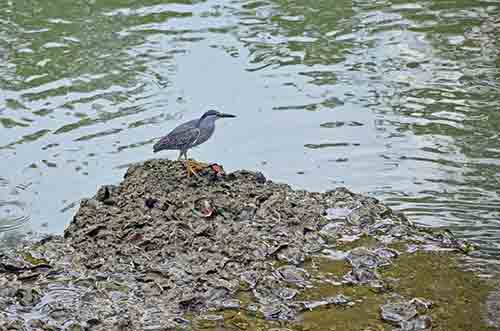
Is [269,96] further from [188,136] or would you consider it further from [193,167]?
[193,167]

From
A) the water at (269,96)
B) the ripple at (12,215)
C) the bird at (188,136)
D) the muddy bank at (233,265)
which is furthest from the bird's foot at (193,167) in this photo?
the ripple at (12,215)

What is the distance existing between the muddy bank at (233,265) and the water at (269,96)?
1.09 m

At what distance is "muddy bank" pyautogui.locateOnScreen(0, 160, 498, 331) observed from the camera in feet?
18.7

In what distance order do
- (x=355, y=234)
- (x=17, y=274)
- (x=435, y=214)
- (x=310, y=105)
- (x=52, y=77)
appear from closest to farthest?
(x=17, y=274), (x=355, y=234), (x=435, y=214), (x=310, y=105), (x=52, y=77)

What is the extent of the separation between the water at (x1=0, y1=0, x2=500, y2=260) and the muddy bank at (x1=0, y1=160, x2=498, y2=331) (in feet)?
3.56

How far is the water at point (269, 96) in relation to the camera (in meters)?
8.95

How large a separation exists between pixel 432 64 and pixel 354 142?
2.23 meters

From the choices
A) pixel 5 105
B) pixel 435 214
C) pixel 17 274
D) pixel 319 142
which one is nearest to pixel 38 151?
pixel 5 105

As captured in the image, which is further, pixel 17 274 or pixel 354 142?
pixel 354 142

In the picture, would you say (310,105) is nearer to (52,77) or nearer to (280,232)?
(52,77)

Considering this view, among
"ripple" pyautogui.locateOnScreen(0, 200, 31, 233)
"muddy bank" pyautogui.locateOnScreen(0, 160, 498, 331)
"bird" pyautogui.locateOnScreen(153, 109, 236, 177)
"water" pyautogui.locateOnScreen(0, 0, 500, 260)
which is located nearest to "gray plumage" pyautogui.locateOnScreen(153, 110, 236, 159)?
"bird" pyautogui.locateOnScreen(153, 109, 236, 177)

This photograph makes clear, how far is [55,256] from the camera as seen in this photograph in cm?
656

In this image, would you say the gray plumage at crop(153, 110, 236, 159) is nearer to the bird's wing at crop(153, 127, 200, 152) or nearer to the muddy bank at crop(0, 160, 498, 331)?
the bird's wing at crop(153, 127, 200, 152)

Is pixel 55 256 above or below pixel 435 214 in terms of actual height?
above
